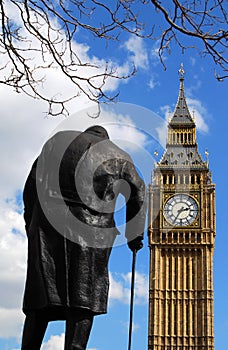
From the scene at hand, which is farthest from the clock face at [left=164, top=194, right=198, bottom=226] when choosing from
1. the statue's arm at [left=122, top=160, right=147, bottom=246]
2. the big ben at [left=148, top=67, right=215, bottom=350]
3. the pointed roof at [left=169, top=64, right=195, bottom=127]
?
the statue's arm at [left=122, top=160, right=147, bottom=246]

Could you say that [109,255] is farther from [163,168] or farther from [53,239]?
[163,168]

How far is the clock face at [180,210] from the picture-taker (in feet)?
156

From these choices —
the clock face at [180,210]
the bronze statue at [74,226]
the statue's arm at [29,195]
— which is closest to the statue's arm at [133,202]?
the bronze statue at [74,226]

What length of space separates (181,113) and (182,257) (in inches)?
419

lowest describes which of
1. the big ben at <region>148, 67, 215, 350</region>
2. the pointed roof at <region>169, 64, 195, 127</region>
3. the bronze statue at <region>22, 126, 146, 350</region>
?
the bronze statue at <region>22, 126, 146, 350</region>

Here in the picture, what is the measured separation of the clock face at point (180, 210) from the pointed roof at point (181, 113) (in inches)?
236

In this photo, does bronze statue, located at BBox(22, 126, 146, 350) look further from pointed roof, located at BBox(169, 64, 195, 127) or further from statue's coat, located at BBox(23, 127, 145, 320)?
pointed roof, located at BBox(169, 64, 195, 127)

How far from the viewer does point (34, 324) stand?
4664 millimetres

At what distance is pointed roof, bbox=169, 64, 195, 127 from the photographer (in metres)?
51.9

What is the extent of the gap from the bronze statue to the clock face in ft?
140

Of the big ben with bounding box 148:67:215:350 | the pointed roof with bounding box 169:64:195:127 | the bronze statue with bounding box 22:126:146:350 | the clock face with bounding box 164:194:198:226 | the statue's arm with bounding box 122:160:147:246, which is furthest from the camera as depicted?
the pointed roof with bounding box 169:64:195:127

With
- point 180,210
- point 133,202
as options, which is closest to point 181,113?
point 180,210

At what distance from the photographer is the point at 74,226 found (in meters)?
4.69

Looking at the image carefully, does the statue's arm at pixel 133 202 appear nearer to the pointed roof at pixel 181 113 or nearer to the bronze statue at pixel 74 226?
the bronze statue at pixel 74 226
